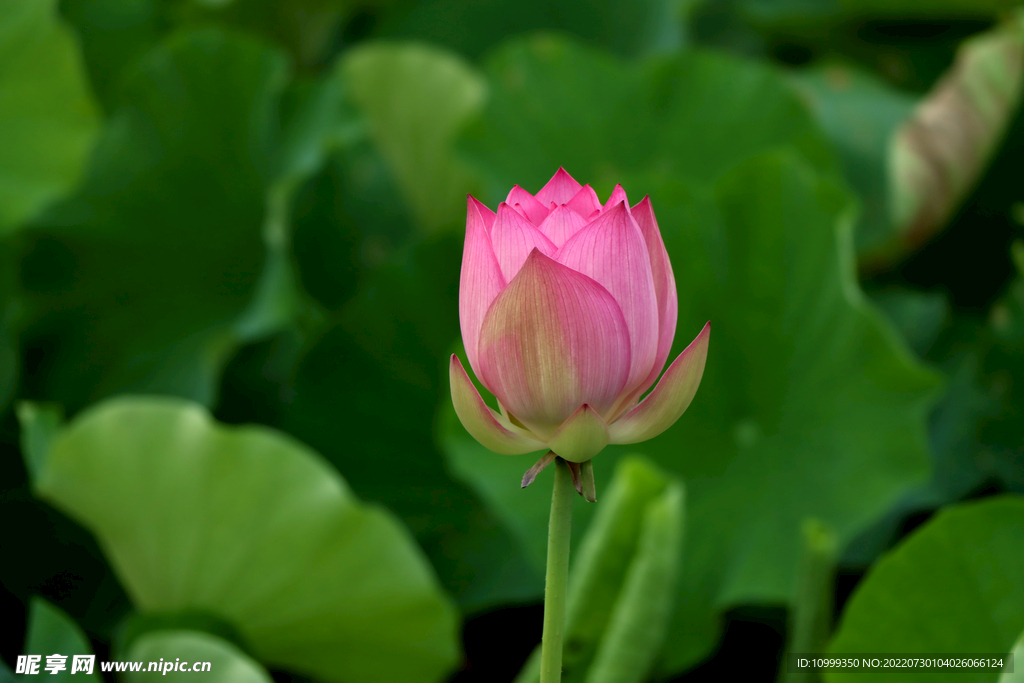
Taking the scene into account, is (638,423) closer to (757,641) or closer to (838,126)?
(757,641)

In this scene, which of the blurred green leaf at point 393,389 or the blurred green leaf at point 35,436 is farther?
the blurred green leaf at point 393,389

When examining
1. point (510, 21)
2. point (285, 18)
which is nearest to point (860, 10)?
point (510, 21)

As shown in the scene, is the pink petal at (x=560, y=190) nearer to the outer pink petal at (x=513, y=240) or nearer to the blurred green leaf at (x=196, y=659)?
the outer pink petal at (x=513, y=240)

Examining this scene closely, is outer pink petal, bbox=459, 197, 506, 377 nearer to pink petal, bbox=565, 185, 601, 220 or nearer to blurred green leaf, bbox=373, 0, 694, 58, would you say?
pink petal, bbox=565, 185, 601, 220

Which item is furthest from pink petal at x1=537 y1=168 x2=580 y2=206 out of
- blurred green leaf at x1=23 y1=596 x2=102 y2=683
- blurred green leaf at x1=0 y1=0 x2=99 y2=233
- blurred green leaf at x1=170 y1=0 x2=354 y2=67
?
blurred green leaf at x1=170 y1=0 x2=354 y2=67

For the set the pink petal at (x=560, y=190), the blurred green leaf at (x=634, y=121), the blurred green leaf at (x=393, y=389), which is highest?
the pink petal at (x=560, y=190)

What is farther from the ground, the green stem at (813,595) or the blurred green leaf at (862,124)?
the blurred green leaf at (862,124)

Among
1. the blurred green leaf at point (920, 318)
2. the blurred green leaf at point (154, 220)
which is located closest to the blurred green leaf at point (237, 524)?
the blurred green leaf at point (154, 220)

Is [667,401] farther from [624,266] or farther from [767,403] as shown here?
[767,403]
